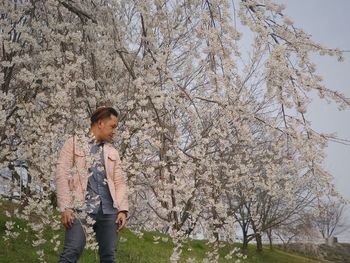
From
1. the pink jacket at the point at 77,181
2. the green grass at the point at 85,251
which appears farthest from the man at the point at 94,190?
the green grass at the point at 85,251

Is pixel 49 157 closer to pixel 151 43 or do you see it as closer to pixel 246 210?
pixel 151 43

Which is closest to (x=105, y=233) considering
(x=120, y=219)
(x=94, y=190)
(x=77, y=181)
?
(x=120, y=219)

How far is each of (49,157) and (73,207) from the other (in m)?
1.37

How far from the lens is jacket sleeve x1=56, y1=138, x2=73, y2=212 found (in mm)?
3322

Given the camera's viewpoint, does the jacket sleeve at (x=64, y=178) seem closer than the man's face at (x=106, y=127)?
Yes

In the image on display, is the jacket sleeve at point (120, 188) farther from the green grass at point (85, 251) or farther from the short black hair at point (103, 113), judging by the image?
the green grass at point (85, 251)

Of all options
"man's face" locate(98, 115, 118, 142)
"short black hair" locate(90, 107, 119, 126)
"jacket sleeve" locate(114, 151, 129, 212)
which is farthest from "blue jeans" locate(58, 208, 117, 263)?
"short black hair" locate(90, 107, 119, 126)

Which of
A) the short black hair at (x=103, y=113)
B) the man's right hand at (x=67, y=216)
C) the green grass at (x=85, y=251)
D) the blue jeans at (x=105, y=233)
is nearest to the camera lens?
the man's right hand at (x=67, y=216)

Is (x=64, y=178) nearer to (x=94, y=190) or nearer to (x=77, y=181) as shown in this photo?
(x=77, y=181)

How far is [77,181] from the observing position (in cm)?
341

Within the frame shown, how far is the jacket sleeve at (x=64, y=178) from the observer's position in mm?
3322

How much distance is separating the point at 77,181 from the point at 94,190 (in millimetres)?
216

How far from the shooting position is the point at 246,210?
22.2 m

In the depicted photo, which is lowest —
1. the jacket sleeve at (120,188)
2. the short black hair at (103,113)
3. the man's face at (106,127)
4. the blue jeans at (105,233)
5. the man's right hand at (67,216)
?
the blue jeans at (105,233)
